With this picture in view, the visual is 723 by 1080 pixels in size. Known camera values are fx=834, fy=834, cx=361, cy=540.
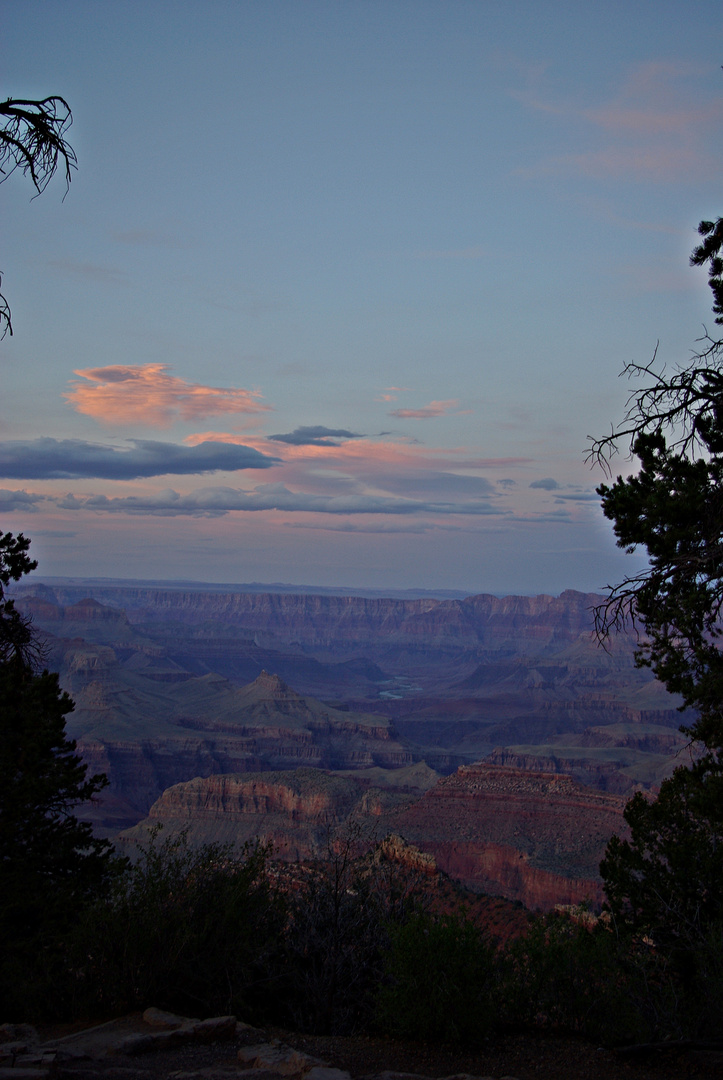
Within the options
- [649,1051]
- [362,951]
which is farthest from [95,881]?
[649,1051]

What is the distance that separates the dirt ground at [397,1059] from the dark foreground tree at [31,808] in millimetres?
4423

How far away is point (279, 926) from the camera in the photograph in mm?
13852

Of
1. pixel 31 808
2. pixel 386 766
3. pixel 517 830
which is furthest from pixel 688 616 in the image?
pixel 386 766

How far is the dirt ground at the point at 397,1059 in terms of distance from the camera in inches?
359

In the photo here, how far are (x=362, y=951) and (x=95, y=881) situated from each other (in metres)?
6.59

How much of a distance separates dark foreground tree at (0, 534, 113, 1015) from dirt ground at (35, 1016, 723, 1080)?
442 centimetres

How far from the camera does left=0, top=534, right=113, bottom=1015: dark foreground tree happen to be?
49.4 ft

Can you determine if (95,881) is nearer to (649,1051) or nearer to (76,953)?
(76,953)

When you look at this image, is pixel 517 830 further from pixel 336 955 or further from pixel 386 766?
pixel 386 766

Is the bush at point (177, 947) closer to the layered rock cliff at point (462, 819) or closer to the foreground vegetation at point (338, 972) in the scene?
the foreground vegetation at point (338, 972)

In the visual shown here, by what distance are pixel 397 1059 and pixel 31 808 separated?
9.74 m

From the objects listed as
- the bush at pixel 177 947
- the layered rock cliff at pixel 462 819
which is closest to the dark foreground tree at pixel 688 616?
the bush at pixel 177 947

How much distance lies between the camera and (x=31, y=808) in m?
16.8

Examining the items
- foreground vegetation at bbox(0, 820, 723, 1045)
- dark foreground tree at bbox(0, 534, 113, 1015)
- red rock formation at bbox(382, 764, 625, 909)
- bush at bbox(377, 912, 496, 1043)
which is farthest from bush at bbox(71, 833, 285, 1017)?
red rock formation at bbox(382, 764, 625, 909)
